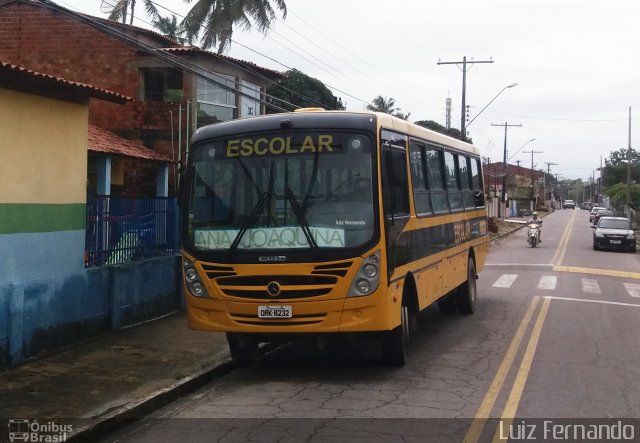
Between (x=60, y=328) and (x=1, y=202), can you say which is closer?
(x=1, y=202)

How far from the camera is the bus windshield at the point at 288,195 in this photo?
24.1 ft

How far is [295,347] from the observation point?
973 cm

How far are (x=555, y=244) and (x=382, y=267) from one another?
29.8 meters

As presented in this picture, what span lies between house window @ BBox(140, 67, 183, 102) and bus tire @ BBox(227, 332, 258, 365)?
13919 mm

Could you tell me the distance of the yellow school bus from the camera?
23.8ft

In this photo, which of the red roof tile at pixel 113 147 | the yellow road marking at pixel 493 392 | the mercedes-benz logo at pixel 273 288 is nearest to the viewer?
the yellow road marking at pixel 493 392

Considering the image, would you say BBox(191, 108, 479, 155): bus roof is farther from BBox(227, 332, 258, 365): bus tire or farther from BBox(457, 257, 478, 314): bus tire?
BBox(457, 257, 478, 314): bus tire

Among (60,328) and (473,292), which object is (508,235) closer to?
(473,292)

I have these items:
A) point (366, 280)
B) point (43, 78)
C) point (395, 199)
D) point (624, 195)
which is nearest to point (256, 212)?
point (366, 280)

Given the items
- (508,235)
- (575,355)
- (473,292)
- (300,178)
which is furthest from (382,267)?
(508,235)

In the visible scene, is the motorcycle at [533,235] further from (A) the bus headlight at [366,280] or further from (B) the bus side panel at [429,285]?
(A) the bus headlight at [366,280]

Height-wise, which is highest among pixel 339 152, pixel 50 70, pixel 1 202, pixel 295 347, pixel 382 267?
pixel 50 70

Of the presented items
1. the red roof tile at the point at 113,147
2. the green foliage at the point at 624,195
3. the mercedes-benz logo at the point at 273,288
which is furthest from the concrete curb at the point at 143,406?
the green foliage at the point at 624,195

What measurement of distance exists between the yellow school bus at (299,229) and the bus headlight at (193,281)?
0.04 ft
